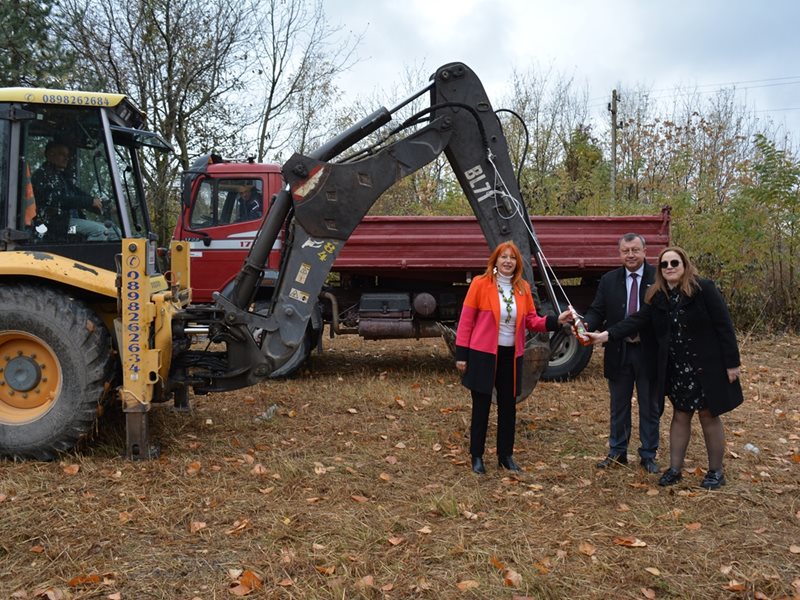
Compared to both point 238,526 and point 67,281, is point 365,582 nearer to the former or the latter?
point 238,526

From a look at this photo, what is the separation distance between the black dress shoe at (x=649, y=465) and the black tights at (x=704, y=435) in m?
0.24

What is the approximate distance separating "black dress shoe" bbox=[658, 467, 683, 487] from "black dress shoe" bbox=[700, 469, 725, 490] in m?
0.16

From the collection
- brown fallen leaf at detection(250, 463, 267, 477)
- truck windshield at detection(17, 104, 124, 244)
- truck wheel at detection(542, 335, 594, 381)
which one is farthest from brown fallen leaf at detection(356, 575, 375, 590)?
truck wheel at detection(542, 335, 594, 381)

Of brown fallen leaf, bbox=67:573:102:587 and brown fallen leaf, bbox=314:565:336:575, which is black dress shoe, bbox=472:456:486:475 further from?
brown fallen leaf, bbox=67:573:102:587

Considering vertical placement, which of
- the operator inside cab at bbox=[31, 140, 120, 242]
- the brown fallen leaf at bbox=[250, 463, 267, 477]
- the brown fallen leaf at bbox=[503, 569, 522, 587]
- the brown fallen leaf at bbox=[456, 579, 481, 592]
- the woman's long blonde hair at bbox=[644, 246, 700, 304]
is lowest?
the brown fallen leaf at bbox=[456, 579, 481, 592]

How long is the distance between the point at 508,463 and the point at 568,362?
12.3 feet

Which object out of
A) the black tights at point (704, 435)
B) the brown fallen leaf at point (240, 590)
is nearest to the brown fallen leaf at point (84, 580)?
the brown fallen leaf at point (240, 590)

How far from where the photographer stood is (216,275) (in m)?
9.02

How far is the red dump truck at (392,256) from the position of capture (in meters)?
8.53

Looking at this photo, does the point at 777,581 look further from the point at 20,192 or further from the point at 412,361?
the point at 412,361

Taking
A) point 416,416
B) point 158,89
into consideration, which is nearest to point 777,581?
point 416,416

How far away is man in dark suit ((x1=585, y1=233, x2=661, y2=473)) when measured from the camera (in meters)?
5.27

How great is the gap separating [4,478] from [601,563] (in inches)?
158

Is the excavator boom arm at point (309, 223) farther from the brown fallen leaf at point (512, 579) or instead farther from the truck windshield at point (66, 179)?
the brown fallen leaf at point (512, 579)
